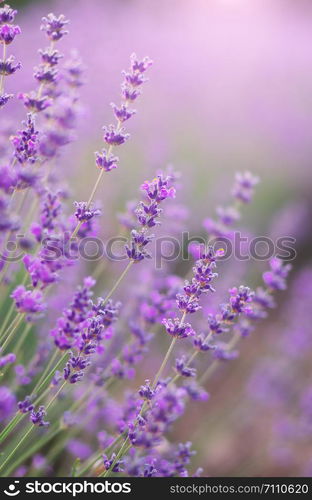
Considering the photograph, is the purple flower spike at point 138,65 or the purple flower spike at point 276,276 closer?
the purple flower spike at point 138,65

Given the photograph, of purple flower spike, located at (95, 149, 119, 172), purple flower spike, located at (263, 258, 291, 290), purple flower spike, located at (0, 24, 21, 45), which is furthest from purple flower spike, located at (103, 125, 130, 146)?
purple flower spike, located at (263, 258, 291, 290)

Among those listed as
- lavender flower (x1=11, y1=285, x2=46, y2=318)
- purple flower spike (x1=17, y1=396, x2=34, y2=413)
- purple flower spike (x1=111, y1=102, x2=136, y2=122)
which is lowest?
purple flower spike (x1=17, y1=396, x2=34, y2=413)

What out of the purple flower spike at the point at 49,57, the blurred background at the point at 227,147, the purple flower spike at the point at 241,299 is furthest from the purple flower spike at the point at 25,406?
the purple flower spike at the point at 49,57

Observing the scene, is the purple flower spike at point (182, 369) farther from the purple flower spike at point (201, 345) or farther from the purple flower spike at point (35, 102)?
the purple flower spike at point (35, 102)

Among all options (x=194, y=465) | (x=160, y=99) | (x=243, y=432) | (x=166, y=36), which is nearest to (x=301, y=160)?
(x=160, y=99)

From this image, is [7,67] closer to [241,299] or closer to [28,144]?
[28,144]

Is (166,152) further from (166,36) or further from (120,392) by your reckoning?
(166,36)

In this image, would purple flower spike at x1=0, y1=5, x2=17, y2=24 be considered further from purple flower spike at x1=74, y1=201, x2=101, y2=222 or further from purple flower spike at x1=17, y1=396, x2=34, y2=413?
purple flower spike at x1=17, y1=396, x2=34, y2=413
